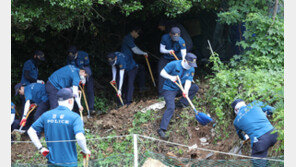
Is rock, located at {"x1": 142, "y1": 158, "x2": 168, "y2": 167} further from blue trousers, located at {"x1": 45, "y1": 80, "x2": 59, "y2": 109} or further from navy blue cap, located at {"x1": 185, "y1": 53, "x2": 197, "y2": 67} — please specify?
blue trousers, located at {"x1": 45, "y1": 80, "x2": 59, "y2": 109}

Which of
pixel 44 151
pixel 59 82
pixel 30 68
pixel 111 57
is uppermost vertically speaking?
pixel 111 57

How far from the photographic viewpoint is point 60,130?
511 centimetres

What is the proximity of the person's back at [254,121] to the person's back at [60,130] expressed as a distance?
102 inches

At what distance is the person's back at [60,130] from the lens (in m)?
5.05

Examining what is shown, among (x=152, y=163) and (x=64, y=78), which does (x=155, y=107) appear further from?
(x=152, y=163)

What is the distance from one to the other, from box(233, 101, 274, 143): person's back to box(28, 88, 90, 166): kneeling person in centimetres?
250

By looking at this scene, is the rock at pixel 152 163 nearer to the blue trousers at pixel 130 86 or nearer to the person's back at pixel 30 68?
the blue trousers at pixel 130 86

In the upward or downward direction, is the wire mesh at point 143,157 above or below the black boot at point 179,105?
below

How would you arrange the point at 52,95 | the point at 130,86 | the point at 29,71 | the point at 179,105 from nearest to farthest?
the point at 52,95
the point at 179,105
the point at 29,71
the point at 130,86

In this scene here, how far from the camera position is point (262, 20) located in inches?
324

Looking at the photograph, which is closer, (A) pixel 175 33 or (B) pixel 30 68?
(A) pixel 175 33

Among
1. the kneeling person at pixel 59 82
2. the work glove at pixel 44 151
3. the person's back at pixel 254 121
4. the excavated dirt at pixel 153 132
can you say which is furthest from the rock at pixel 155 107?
the work glove at pixel 44 151

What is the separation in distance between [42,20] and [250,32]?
4903 millimetres

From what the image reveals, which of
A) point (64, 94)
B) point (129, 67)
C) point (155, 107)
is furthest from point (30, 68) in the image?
point (64, 94)
